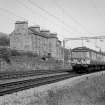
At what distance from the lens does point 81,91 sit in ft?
37.9

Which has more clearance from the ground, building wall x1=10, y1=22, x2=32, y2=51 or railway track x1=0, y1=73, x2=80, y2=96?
building wall x1=10, y1=22, x2=32, y2=51

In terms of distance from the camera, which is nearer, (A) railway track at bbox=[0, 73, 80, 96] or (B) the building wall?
(A) railway track at bbox=[0, 73, 80, 96]

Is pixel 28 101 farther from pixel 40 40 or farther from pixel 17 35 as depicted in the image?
pixel 40 40

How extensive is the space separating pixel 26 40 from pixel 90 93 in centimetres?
3969

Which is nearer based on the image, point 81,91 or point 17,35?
point 81,91

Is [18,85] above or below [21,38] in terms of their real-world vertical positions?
below

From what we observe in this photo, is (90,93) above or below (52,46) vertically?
below

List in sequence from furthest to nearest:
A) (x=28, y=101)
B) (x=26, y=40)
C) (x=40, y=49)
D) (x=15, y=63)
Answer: (x=40, y=49)
(x=26, y=40)
(x=15, y=63)
(x=28, y=101)

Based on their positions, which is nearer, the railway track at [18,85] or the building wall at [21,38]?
the railway track at [18,85]

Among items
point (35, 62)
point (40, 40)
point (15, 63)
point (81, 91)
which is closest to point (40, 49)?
point (40, 40)

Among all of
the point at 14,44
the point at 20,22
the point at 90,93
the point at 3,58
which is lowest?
the point at 90,93

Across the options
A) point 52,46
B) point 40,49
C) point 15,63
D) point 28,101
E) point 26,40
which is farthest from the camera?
point 52,46

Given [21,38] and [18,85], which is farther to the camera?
[21,38]

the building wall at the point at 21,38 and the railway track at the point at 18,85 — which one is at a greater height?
the building wall at the point at 21,38
